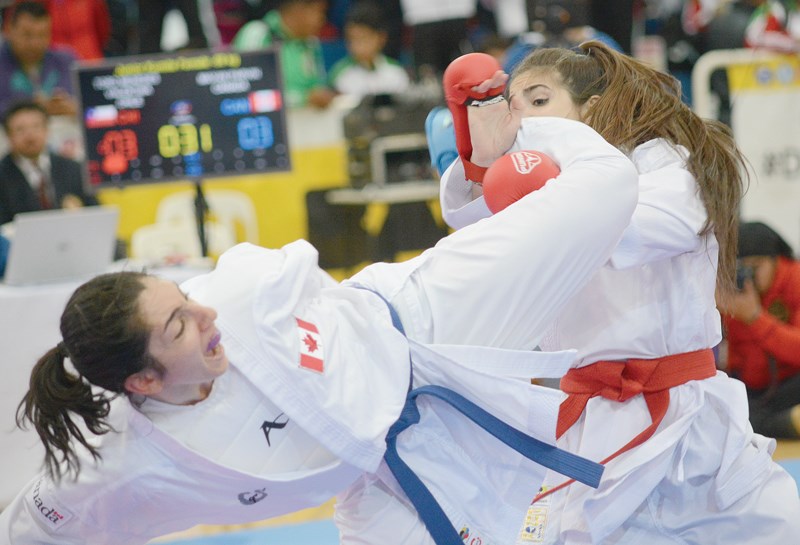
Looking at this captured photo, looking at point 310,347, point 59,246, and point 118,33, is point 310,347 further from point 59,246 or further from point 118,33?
point 118,33

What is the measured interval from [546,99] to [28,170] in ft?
15.4

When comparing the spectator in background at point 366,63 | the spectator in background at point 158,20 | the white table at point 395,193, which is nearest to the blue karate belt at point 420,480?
the white table at point 395,193

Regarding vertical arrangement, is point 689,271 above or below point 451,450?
above

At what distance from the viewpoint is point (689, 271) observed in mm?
2258

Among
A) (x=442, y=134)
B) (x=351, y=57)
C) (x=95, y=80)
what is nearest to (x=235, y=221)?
(x=351, y=57)

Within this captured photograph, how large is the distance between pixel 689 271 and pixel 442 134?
2.37ft

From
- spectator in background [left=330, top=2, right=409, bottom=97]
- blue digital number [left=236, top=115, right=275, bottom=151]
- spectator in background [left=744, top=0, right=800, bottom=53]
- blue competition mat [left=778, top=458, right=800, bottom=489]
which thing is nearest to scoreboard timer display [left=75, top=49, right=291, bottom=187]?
blue digital number [left=236, top=115, right=275, bottom=151]

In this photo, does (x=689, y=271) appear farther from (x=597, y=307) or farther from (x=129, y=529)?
(x=129, y=529)

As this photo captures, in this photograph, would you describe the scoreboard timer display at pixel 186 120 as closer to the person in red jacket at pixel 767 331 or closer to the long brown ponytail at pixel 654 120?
the person in red jacket at pixel 767 331

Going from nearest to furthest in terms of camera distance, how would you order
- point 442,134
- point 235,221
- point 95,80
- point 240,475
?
point 240,475 → point 442,134 → point 95,80 → point 235,221

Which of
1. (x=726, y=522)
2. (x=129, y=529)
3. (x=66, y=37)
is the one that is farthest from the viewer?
(x=66, y=37)

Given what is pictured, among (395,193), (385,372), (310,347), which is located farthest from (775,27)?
(310,347)

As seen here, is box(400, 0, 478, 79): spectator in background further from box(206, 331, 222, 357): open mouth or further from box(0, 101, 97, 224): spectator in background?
box(206, 331, 222, 357): open mouth

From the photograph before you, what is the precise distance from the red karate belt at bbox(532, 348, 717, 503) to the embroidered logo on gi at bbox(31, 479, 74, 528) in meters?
1.07
